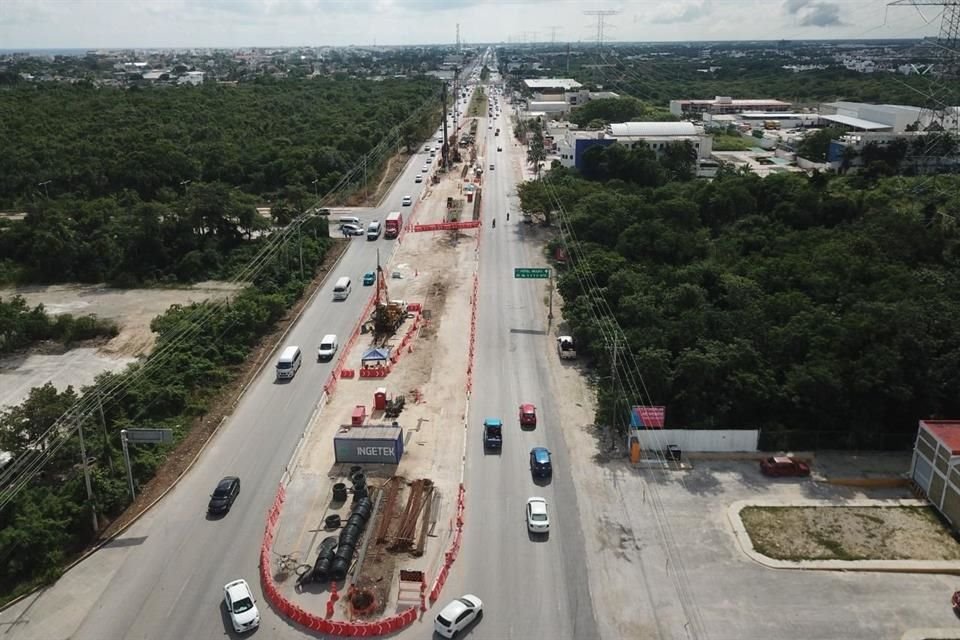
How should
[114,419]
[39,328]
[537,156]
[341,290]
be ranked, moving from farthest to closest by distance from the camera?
[537,156] → [341,290] → [39,328] → [114,419]

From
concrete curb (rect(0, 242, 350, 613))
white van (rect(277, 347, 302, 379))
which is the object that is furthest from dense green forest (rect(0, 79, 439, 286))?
white van (rect(277, 347, 302, 379))

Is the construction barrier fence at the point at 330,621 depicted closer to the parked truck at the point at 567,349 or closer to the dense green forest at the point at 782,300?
the dense green forest at the point at 782,300

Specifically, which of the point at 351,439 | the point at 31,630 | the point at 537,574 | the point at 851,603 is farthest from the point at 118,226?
the point at 851,603

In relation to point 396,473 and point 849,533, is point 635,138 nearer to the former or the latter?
point 396,473

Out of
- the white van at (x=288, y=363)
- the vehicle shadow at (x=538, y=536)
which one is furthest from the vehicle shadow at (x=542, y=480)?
the white van at (x=288, y=363)

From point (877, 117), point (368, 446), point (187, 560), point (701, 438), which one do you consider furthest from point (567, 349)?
point (877, 117)

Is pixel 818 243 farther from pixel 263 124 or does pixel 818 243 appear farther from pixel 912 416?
pixel 263 124

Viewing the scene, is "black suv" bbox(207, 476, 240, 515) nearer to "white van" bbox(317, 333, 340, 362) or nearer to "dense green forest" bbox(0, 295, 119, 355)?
"white van" bbox(317, 333, 340, 362)
